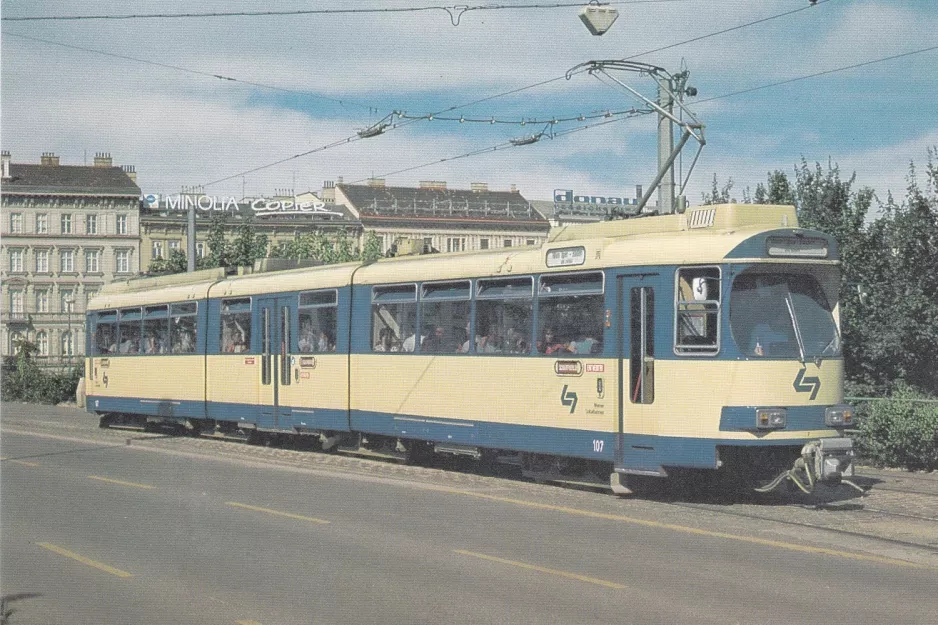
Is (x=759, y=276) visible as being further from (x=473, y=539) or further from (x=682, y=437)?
(x=473, y=539)

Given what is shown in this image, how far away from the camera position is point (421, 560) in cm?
1101

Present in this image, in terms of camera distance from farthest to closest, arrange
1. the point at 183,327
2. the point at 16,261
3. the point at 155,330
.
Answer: the point at 16,261
the point at 155,330
the point at 183,327

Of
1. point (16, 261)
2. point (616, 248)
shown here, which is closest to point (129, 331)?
point (616, 248)

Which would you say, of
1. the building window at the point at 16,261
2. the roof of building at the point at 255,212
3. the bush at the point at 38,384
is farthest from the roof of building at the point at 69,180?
the bush at the point at 38,384

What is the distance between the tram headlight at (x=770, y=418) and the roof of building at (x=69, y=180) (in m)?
87.4

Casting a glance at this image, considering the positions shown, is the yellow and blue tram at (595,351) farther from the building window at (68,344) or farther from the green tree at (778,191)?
the building window at (68,344)

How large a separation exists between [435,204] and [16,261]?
111ft

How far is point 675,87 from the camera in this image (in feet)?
74.0

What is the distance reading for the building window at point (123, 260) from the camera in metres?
103

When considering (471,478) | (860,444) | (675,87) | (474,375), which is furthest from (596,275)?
(675,87)

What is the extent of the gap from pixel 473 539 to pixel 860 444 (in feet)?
30.8

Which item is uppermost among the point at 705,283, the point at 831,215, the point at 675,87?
the point at 675,87

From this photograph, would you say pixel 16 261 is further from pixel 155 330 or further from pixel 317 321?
pixel 317 321

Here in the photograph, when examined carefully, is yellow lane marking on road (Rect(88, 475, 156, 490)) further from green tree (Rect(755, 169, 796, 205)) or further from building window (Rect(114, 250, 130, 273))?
building window (Rect(114, 250, 130, 273))
